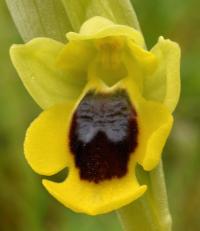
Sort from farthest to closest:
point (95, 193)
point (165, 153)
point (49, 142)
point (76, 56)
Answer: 1. point (165, 153)
2. point (76, 56)
3. point (49, 142)
4. point (95, 193)

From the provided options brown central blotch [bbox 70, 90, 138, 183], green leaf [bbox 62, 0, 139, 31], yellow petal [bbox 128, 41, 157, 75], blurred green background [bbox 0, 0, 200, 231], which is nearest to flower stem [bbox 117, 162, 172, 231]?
brown central blotch [bbox 70, 90, 138, 183]

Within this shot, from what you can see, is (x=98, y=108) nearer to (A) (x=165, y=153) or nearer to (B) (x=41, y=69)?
(B) (x=41, y=69)

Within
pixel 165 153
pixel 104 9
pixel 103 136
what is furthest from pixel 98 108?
pixel 165 153

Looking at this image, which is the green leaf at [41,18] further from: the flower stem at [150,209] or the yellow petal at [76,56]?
the flower stem at [150,209]

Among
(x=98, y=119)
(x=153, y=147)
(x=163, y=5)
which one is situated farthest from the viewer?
(x=163, y=5)

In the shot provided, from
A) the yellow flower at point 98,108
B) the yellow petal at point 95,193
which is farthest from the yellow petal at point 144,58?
the yellow petal at point 95,193

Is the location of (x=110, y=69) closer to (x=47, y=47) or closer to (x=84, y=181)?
(x=47, y=47)

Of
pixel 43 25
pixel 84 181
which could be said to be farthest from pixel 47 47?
pixel 84 181
